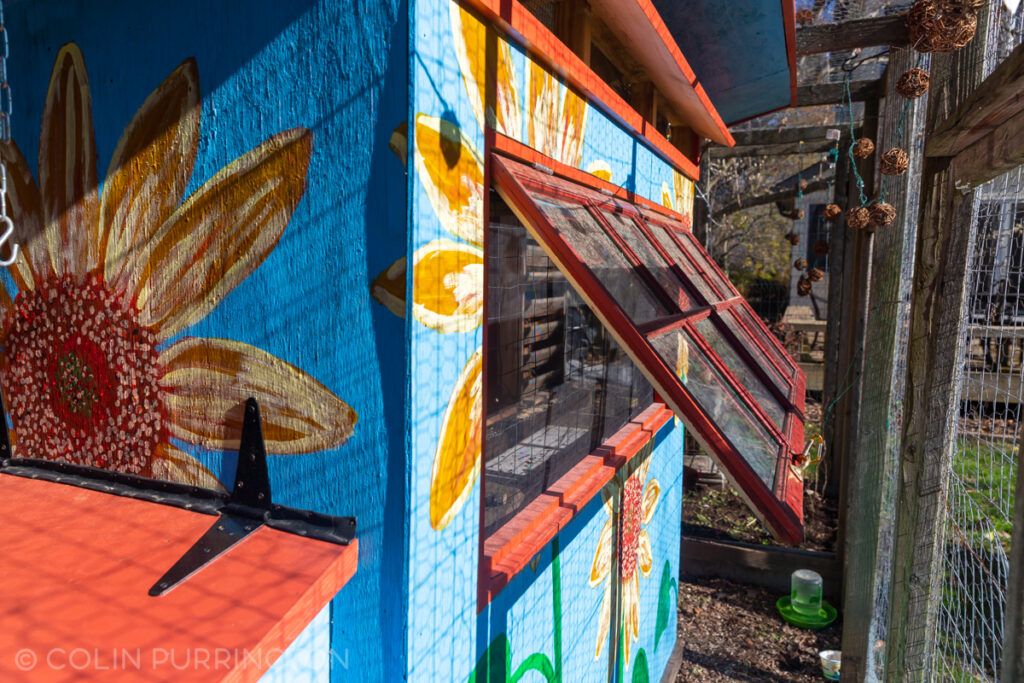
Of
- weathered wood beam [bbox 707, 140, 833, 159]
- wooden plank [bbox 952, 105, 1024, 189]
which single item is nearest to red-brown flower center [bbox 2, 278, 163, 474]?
wooden plank [bbox 952, 105, 1024, 189]

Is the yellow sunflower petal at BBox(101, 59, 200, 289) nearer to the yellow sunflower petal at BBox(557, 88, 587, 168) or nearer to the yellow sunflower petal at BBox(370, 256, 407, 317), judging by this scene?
the yellow sunflower petal at BBox(370, 256, 407, 317)

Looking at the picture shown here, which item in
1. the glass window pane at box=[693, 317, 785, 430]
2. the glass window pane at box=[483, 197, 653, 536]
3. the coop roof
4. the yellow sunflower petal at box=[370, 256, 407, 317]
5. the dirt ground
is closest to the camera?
the yellow sunflower petal at box=[370, 256, 407, 317]

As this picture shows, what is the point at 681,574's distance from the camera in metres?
6.23

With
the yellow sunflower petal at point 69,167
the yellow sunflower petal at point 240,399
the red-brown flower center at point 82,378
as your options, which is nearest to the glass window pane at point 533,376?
the yellow sunflower petal at point 240,399

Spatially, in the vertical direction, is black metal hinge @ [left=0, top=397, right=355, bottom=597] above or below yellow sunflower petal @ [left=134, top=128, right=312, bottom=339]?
below

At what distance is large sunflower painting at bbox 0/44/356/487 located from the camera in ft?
5.14

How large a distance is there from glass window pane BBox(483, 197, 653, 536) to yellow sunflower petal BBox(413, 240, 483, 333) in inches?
3.8

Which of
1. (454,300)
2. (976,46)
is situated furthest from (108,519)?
(976,46)

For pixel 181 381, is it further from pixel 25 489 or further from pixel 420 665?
pixel 420 665

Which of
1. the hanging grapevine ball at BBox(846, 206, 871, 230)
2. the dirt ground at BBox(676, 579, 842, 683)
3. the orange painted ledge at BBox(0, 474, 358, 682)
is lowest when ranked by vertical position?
the dirt ground at BBox(676, 579, 842, 683)

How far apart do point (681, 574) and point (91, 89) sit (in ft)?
19.1

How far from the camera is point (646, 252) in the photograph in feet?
8.81

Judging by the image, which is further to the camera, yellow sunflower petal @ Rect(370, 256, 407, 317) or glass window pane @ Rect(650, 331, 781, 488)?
glass window pane @ Rect(650, 331, 781, 488)

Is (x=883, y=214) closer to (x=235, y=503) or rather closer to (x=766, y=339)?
(x=766, y=339)
